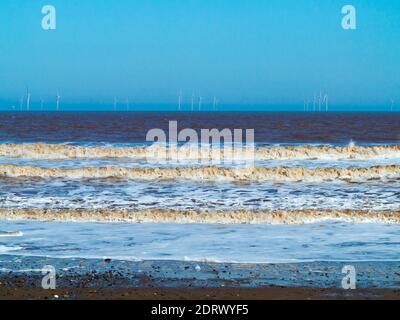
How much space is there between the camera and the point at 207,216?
499 inches

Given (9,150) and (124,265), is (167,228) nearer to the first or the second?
→ (124,265)

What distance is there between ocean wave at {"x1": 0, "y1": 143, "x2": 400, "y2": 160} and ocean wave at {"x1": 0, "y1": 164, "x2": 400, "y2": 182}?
5829 millimetres

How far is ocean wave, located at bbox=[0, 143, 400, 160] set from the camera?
27562 millimetres

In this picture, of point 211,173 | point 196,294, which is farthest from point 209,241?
point 211,173

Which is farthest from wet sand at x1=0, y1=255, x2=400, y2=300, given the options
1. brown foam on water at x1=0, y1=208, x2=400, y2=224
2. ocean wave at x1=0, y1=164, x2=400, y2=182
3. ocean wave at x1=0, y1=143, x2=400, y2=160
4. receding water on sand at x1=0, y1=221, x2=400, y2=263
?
ocean wave at x1=0, y1=143, x2=400, y2=160

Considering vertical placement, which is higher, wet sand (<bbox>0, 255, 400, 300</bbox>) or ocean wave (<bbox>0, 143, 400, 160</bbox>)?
ocean wave (<bbox>0, 143, 400, 160</bbox>)

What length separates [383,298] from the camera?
6773 mm

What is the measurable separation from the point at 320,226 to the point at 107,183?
29.3 feet

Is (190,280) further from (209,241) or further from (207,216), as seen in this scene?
(207,216)

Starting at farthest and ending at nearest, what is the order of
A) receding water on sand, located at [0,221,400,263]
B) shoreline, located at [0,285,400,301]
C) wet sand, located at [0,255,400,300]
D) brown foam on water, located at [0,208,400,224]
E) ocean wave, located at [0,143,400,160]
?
ocean wave, located at [0,143,400,160]
brown foam on water, located at [0,208,400,224]
receding water on sand, located at [0,221,400,263]
wet sand, located at [0,255,400,300]
shoreline, located at [0,285,400,301]

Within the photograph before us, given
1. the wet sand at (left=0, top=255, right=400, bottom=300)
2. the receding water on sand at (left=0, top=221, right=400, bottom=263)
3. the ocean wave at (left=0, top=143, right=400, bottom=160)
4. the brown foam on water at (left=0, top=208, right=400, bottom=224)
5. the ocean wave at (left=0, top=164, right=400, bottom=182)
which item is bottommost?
the receding water on sand at (left=0, top=221, right=400, bottom=263)

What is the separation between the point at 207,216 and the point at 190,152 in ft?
51.6

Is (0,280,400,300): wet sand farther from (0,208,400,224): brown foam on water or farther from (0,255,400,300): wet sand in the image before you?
(0,208,400,224): brown foam on water

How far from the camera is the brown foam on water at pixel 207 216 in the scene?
40.8ft
